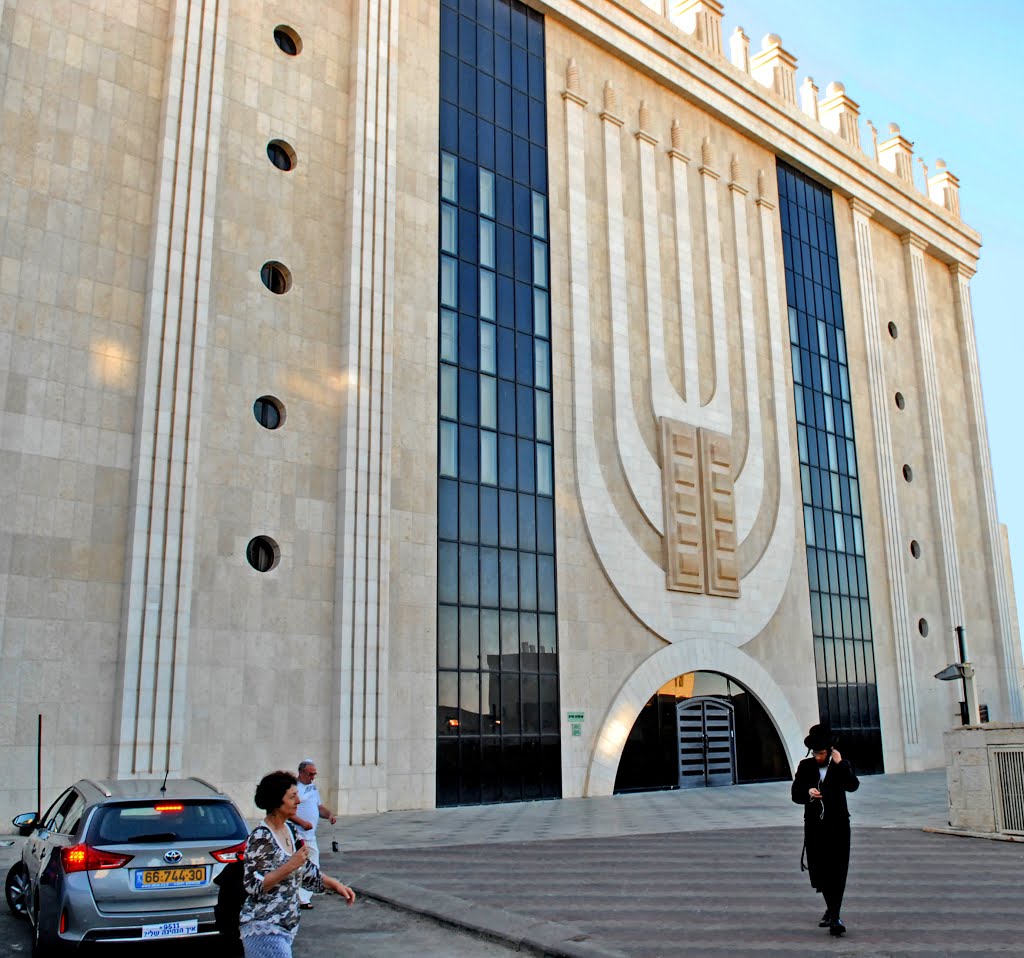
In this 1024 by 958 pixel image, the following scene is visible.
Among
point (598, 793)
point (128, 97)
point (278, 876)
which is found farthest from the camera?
point (598, 793)

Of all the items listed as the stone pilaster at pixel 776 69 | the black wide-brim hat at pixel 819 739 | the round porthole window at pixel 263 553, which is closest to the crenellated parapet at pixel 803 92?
the stone pilaster at pixel 776 69

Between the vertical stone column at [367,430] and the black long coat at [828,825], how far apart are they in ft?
40.9

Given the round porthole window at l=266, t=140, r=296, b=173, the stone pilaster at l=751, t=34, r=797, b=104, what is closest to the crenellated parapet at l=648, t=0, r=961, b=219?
the stone pilaster at l=751, t=34, r=797, b=104

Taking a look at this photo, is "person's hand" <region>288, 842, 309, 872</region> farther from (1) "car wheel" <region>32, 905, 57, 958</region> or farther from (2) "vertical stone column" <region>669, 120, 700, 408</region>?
(2) "vertical stone column" <region>669, 120, 700, 408</region>

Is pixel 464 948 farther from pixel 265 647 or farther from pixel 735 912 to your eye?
pixel 265 647

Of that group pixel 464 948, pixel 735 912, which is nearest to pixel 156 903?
pixel 464 948

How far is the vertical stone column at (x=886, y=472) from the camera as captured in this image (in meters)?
34.4

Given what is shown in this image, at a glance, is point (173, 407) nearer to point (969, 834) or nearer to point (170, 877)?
point (170, 877)

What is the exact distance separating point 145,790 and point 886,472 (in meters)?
31.9

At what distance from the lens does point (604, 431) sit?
27.0 metres

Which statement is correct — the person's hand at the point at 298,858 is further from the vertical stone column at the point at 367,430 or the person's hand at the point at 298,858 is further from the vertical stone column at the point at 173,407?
the vertical stone column at the point at 367,430

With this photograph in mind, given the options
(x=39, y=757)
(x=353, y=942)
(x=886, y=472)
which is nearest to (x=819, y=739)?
(x=353, y=942)

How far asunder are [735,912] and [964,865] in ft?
15.5

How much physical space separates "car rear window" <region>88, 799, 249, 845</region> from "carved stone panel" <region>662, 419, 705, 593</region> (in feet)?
64.8
